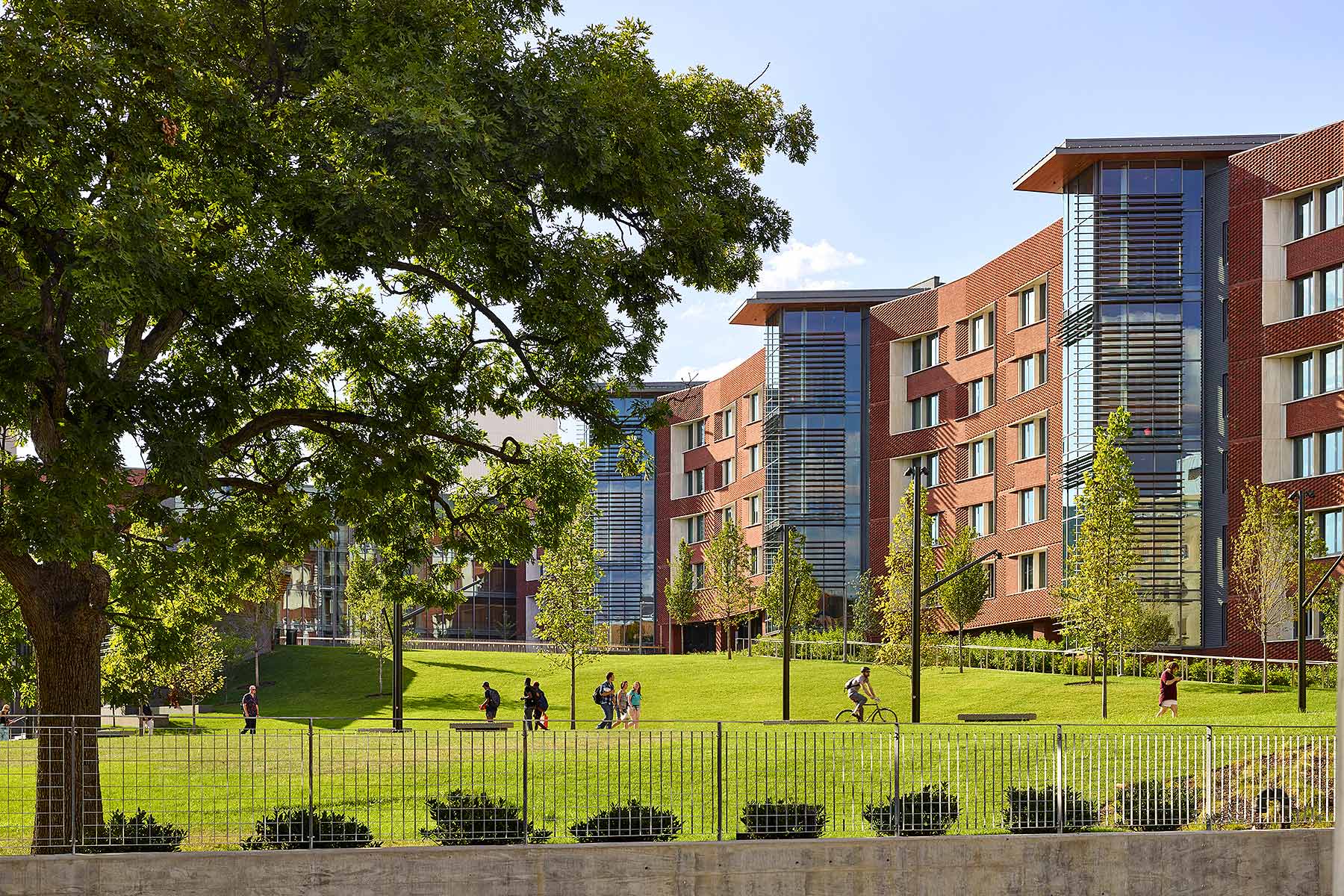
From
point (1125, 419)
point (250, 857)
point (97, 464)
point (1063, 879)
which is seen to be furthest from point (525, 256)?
point (1125, 419)

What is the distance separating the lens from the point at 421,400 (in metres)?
18.1

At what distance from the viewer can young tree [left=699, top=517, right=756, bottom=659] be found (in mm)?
65438

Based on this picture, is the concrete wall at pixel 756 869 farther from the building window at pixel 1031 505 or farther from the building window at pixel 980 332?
the building window at pixel 980 332

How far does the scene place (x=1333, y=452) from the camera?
44000 millimetres

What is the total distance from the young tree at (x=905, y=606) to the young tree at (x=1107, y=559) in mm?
9054

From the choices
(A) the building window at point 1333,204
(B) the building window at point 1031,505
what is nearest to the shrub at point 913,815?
(A) the building window at point 1333,204

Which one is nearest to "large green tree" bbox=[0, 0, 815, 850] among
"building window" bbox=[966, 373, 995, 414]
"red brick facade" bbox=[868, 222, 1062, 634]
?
"red brick facade" bbox=[868, 222, 1062, 634]

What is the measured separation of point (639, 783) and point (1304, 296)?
36.0 m

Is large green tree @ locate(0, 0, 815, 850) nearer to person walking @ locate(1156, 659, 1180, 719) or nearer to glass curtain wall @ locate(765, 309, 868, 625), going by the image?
person walking @ locate(1156, 659, 1180, 719)

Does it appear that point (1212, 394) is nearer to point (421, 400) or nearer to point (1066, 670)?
point (1066, 670)

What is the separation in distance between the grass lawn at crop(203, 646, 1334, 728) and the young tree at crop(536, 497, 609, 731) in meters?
2.75

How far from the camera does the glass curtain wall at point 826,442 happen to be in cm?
6694

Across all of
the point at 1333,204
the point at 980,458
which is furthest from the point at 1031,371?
the point at 1333,204

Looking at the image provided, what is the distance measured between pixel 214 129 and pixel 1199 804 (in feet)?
41.8
